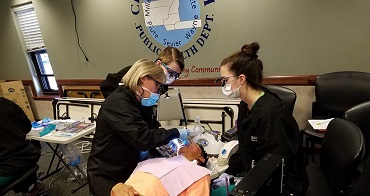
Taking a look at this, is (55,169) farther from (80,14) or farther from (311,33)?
(311,33)

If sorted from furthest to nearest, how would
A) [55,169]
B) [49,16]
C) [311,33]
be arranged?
[49,16], [55,169], [311,33]

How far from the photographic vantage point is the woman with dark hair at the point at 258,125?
1133 mm

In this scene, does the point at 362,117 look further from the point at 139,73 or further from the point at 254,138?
the point at 139,73

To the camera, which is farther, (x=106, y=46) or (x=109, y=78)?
(x=106, y=46)

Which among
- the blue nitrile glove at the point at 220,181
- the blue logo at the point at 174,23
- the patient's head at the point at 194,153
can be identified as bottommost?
the blue nitrile glove at the point at 220,181

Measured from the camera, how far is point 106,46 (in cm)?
351

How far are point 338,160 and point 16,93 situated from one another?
16.6ft

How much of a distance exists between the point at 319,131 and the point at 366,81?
26.6 inches

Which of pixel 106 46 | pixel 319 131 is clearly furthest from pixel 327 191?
pixel 106 46

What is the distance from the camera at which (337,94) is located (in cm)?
229

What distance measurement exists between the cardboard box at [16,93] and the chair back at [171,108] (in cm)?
326

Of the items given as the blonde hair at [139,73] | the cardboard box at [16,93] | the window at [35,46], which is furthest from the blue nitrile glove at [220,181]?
the cardboard box at [16,93]

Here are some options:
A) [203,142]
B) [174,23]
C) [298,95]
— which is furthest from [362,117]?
[174,23]

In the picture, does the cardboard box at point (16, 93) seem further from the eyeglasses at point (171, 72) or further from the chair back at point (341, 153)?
the chair back at point (341, 153)
